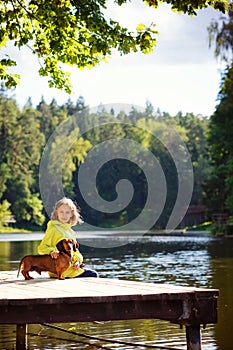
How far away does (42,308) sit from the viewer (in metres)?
6.36

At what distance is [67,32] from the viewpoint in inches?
418

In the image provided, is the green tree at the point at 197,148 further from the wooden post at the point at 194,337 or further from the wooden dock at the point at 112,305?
the wooden dock at the point at 112,305

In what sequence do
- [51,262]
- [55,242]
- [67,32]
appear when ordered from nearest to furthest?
[51,262], [55,242], [67,32]

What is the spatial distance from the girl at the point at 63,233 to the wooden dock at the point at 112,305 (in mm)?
1340

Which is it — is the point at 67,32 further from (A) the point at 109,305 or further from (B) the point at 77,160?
(B) the point at 77,160

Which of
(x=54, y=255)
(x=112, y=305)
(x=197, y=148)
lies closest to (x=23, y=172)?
(x=197, y=148)

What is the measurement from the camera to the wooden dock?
6316 mm

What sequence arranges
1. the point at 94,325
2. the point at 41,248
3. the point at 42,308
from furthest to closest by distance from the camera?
the point at 94,325 < the point at 41,248 < the point at 42,308

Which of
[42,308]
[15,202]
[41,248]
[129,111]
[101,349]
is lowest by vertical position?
[101,349]

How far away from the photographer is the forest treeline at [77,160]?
82812 mm

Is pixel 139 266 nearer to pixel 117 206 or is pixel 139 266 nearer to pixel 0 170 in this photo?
pixel 0 170

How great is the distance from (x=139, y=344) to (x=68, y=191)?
82.6m

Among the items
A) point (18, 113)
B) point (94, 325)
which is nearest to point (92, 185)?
point (18, 113)

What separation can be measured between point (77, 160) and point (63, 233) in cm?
8826
